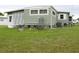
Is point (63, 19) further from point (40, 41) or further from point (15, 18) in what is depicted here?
point (15, 18)

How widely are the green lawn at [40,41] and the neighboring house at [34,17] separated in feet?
0.26

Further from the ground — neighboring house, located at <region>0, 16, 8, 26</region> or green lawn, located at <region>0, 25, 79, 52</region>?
neighboring house, located at <region>0, 16, 8, 26</region>

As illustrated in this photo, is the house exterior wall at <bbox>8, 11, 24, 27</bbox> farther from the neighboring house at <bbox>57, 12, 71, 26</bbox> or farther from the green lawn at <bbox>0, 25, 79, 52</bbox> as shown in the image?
the neighboring house at <bbox>57, 12, 71, 26</bbox>

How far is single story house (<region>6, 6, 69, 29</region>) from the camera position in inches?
34.4

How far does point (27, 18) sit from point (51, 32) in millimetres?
239

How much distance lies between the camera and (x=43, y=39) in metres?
0.94

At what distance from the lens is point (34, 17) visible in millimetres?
889

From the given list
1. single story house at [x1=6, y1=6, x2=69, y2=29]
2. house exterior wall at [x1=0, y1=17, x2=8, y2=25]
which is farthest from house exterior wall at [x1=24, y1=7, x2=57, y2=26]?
house exterior wall at [x1=0, y1=17, x2=8, y2=25]

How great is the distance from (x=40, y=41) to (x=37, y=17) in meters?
0.22

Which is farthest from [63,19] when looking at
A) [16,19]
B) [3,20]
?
[3,20]
